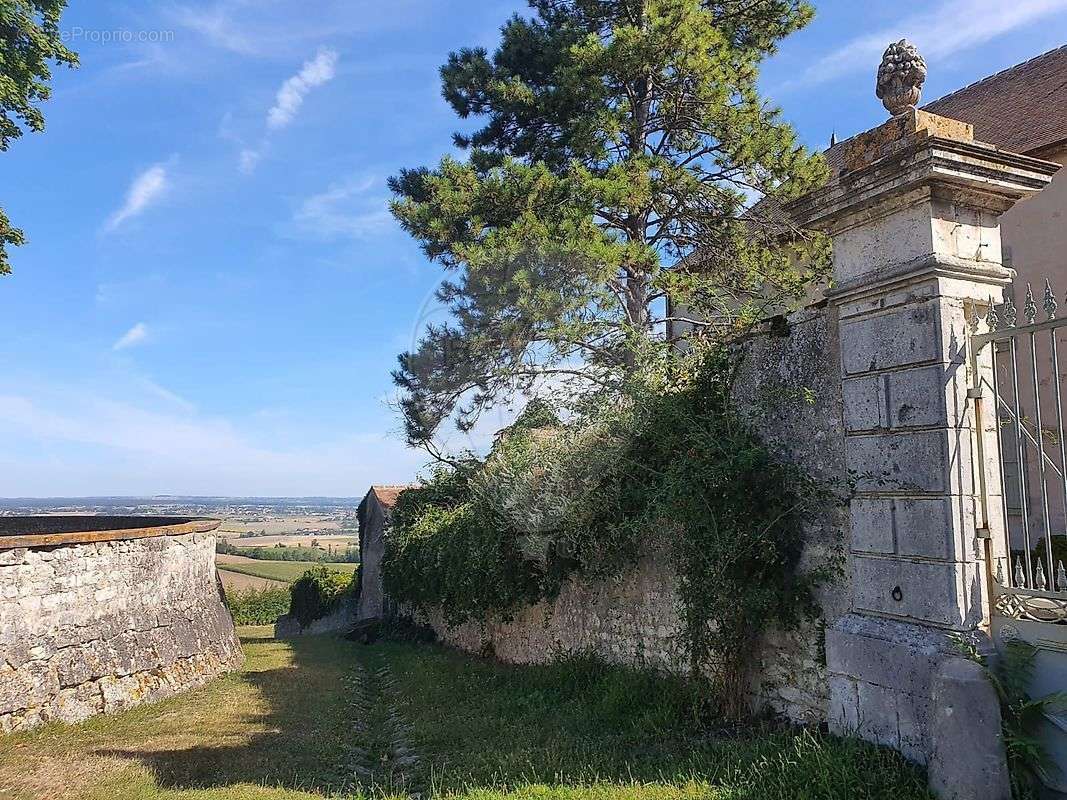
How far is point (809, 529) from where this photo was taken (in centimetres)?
484

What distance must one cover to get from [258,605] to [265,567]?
17635mm

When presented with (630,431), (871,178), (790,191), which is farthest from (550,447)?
(790,191)

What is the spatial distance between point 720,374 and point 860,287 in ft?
5.50

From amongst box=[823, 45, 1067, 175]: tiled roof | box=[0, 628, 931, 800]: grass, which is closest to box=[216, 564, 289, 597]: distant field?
box=[0, 628, 931, 800]: grass

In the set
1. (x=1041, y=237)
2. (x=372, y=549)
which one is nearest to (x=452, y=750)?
(x=1041, y=237)

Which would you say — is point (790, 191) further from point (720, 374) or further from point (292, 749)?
point (292, 749)

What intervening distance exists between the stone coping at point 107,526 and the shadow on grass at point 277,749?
7.18 feet

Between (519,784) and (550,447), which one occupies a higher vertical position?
(550,447)

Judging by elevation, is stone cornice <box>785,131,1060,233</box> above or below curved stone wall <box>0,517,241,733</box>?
above

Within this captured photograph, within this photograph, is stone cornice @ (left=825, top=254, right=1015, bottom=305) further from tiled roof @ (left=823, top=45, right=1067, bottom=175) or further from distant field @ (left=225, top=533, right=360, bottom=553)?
distant field @ (left=225, top=533, right=360, bottom=553)

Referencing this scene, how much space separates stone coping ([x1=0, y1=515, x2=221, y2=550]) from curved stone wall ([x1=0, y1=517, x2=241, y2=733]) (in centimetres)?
3

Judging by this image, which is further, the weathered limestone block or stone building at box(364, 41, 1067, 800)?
stone building at box(364, 41, 1067, 800)

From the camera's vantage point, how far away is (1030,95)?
12.3 meters

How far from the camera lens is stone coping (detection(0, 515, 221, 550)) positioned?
856 centimetres
